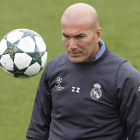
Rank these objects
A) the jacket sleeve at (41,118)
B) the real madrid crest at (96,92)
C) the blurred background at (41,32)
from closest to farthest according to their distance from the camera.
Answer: the real madrid crest at (96,92) < the jacket sleeve at (41,118) < the blurred background at (41,32)

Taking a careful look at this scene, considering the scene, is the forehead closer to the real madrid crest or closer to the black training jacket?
the black training jacket

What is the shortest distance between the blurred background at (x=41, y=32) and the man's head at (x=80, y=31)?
367cm

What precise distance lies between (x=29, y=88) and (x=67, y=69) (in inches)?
190

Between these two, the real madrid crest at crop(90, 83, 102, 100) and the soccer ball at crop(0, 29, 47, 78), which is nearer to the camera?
the real madrid crest at crop(90, 83, 102, 100)

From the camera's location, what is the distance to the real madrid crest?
12.3 feet

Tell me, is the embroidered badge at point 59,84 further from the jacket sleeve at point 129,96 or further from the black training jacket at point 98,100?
the jacket sleeve at point 129,96

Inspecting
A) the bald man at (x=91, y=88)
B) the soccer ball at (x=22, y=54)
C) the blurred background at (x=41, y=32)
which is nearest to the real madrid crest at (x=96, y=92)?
the bald man at (x=91, y=88)

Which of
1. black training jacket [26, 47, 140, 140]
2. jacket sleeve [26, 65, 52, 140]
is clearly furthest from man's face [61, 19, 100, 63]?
jacket sleeve [26, 65, 52, 140]

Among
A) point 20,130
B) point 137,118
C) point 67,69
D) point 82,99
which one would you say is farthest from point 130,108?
point 20,130

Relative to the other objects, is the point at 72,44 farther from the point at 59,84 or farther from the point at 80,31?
the point at 59,84

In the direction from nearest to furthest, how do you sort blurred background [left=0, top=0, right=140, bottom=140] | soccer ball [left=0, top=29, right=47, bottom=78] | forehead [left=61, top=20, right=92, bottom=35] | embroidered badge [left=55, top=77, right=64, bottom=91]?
forehead [left=61, top=20, right=92, bottom=35] → embroidered badge [left=55, top=77, right=64, bottom=91] → soccer ball [left=0, top=29, right=47, bottom=78] → blurred background [left=0, top=0, right=140, bottom=140]

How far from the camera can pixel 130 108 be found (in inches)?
147

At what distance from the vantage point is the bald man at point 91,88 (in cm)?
367

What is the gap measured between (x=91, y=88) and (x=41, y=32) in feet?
25.1
